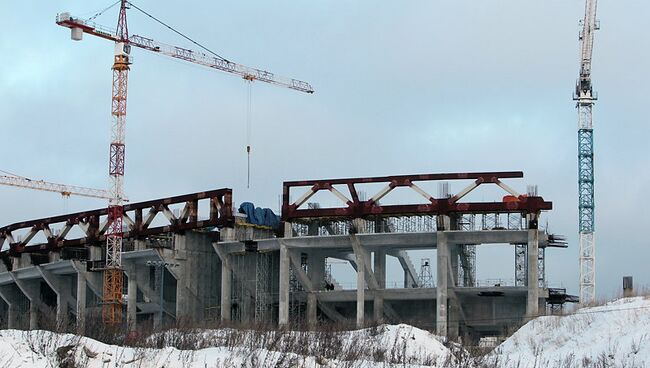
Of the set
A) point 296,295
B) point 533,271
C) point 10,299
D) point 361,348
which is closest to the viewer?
point 361,348

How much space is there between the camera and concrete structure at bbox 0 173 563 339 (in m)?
88.0

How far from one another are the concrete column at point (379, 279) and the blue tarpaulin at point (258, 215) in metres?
10.6

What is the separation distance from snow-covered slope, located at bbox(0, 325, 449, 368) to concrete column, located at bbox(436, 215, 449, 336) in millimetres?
22647

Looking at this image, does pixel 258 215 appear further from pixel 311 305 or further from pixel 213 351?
pixel 213 351

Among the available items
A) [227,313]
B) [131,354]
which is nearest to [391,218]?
[227,313]

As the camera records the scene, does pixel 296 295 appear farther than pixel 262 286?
No

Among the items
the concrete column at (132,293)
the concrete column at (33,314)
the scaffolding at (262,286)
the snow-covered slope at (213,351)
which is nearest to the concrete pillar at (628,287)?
the snow-covered slope at (213,351)

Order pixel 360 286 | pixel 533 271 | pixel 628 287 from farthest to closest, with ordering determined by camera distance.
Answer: pixel 360 286 → pixel 533 271 → pixel 628 287

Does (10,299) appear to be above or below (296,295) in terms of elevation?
below

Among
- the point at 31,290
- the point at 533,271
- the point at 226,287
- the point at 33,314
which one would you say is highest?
the point at 533,271

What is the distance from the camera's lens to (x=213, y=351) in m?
50.1

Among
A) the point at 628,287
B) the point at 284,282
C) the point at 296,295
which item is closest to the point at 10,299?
the point at 296,295

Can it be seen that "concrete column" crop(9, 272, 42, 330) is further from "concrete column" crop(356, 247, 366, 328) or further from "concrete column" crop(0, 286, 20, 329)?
"concrete column" crop(356, 247, 366, 328)

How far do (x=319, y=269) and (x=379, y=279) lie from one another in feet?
22.0
